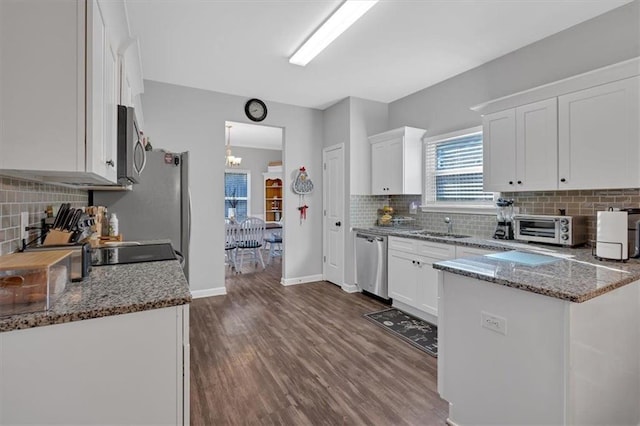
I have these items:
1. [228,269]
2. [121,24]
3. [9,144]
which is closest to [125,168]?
[9,144]

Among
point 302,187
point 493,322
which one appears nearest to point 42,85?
point 493,322

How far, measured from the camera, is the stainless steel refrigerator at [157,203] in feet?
9.26

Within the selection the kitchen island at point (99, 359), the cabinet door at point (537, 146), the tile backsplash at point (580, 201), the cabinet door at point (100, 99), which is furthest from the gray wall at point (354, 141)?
the kitchen island at point (99, 359)

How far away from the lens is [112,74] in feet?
5.42

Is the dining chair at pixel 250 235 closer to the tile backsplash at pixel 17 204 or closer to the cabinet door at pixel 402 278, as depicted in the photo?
the cabinet door at pixel 402 278

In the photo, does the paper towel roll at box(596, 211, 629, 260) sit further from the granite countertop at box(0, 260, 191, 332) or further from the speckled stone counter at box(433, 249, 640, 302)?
the granite countertop at box(0, 260, 191, 332)

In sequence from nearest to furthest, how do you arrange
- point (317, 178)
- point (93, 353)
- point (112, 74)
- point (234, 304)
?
point (93, 353) → point (112, 74) → point (234, 304) → point (317, 178)

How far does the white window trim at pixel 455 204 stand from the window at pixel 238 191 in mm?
5509

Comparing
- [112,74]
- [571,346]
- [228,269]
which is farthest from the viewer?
[228,269]

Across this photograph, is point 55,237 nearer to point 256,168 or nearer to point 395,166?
point 395,166

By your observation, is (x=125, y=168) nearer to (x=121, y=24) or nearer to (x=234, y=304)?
(x=121, y=24)

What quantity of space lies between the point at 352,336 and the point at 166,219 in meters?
2.06

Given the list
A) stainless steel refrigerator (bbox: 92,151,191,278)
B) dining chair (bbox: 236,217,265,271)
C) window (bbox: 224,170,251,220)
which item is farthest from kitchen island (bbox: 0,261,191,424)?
window (bbox: 224,170,251,220)

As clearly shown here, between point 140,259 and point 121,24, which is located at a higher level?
point 121,24
